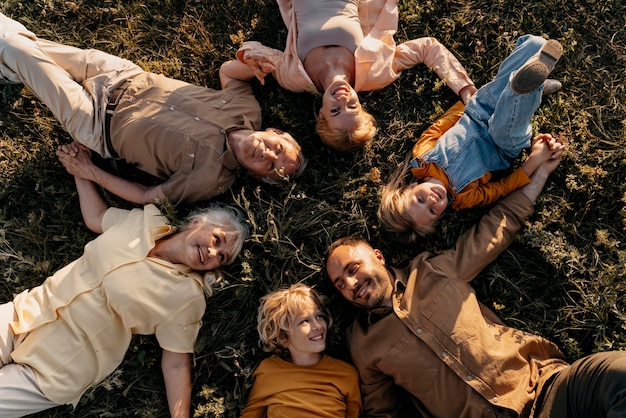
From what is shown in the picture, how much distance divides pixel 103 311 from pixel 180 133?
162cm

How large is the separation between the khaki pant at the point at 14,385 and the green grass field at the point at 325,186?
1.43ft

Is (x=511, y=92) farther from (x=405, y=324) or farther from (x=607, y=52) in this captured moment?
(x=405, y=324)

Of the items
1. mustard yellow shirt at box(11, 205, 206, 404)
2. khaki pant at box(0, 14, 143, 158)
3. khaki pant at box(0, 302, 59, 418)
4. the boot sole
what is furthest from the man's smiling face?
khaki pant at box(0, 302, 59, 418)

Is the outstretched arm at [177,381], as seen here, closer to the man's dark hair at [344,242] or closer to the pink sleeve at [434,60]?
the man's dark hair at [344,242]

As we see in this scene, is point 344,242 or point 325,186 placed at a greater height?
point 325,186

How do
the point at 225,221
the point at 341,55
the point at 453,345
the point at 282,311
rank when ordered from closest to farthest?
the point at 453,345 → the point at 282,311 → the point at 225,221 → the point at 341,55

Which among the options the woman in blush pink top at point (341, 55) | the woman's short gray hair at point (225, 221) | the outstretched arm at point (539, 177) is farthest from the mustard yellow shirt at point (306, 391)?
the outstretched arm at point (539, 177)

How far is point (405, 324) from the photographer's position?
406cm

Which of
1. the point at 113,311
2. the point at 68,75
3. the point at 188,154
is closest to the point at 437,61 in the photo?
the point at 188,154

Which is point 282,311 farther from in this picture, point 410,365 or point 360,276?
point 410,365

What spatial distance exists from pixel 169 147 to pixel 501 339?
3197 millimetres

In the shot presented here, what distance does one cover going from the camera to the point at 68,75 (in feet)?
14.7

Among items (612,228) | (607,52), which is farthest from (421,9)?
(612,228)

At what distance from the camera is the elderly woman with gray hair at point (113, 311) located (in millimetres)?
4078
